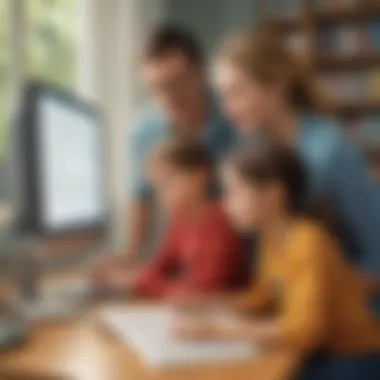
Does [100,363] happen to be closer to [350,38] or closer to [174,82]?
[174,82]

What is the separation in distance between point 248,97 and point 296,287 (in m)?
0.44

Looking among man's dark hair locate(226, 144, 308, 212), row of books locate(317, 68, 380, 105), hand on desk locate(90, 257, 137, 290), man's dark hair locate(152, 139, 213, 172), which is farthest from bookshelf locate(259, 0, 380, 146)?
man's dark hair locate(226, 144, 308, 212)

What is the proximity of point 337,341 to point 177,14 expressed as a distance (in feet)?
6.05

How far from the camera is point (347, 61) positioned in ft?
10.1

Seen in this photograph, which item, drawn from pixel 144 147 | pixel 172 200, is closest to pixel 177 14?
pixel 144 147

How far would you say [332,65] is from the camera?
3.12 m

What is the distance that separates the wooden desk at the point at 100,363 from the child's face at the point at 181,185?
503 millimetres

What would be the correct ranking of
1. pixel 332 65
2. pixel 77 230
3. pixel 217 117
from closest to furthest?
pixel 77 230
pixel 217 117
pixel 332 65

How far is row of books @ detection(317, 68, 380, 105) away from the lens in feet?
10.1

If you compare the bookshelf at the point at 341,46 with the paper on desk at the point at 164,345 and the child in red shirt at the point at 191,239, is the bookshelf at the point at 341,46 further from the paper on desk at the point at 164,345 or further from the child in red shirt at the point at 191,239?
the paper on desk at the point at 164,345

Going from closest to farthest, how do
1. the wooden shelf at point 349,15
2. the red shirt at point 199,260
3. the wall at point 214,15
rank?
the red shirt at point 199,260, the wooden shelf at point 349,15, the wall at point 214,15

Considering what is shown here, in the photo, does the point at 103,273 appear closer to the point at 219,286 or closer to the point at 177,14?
the point at 219,286

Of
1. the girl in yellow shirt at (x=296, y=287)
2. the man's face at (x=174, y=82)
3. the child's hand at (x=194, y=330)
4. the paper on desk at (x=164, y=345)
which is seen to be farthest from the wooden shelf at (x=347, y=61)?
the child's hand at (x=194, y=330)

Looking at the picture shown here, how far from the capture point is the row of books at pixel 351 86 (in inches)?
121
